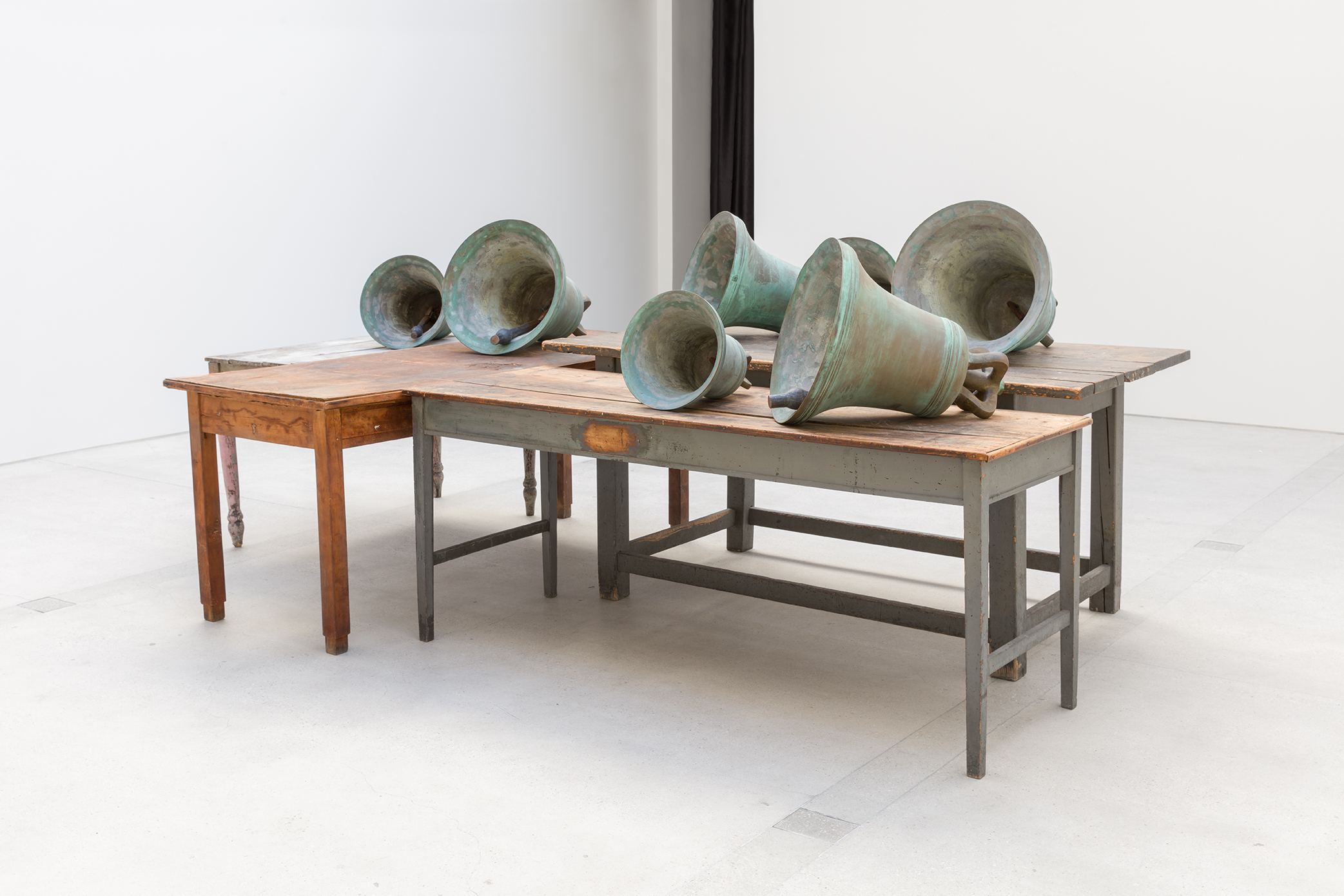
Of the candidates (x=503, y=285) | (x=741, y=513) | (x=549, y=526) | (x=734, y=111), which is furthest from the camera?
(x=734, y=111)

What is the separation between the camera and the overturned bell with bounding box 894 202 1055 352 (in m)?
3.55

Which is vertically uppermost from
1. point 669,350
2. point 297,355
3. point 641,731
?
point 669,350

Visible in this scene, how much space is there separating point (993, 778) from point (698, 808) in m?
0.63

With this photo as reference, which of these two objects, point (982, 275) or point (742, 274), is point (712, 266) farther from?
point (982, 275)

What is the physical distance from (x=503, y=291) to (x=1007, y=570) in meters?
2.04

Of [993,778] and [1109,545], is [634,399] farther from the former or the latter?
[1109,545]

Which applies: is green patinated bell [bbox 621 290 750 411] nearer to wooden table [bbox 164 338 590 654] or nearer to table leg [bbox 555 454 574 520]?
wooden table [bbox 164 338 590 654]

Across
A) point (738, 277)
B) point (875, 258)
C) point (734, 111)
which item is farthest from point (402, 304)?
point (734, 111)

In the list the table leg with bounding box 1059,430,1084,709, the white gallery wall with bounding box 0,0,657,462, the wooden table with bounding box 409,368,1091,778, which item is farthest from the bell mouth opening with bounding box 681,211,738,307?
the white gallery wall with bounding box 0,0,657,462

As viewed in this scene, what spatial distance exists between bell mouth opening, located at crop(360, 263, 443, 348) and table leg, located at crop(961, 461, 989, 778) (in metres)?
2.46

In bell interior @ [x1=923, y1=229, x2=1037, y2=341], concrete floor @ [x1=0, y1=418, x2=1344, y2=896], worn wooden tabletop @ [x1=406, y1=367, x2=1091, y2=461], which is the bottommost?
concrete floor @ [x1=0, y1=418, x2=1344, y2=896]

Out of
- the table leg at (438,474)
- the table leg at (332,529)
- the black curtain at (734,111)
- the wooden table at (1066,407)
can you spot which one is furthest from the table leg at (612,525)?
the black curtain at (734,111)

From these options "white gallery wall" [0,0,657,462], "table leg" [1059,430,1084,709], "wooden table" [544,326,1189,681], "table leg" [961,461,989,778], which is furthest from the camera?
"white gallery wall" [0,0,657,462]

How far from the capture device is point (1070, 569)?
3.00m
